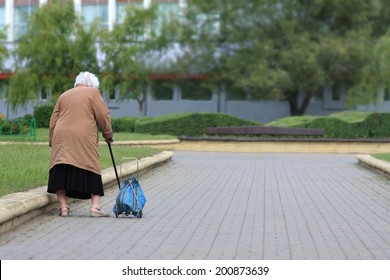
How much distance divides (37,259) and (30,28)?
4136cm

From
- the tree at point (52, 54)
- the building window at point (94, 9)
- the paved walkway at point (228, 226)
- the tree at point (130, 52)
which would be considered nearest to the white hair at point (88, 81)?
the paved walkway at point (228, 226)

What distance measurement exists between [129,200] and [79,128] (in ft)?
3.69

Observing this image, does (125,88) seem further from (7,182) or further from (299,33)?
(7,182)

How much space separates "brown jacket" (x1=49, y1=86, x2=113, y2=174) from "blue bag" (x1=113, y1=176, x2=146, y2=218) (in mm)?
473

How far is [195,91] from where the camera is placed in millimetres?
60906

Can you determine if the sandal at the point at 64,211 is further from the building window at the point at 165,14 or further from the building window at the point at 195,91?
the building window at the point at 195,91

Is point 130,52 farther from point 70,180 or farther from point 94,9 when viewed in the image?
Result: point 70,180

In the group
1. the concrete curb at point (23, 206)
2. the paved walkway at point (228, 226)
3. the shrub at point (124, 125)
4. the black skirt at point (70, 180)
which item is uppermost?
the black skirt at point (70, 180)

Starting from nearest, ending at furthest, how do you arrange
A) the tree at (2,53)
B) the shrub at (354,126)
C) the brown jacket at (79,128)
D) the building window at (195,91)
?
1. the brown jacket at (79,128)
2. the shrub at (354,126)
3. the tree at (2,53)
4. the building window at (195,91)

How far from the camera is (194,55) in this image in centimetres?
5456

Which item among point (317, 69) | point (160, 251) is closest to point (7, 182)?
point (160, 251)

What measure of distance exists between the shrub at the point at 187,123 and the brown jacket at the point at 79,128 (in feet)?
91.0

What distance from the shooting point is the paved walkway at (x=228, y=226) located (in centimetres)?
876

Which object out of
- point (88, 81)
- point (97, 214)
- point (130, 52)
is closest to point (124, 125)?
point (130, 52)
